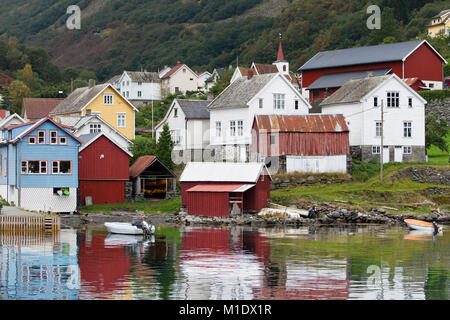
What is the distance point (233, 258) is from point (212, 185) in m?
21.1

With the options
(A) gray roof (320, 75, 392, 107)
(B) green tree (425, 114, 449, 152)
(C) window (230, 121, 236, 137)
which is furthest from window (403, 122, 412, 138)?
(C) window (230, 121, 236, 137)

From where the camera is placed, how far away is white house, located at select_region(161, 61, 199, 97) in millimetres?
152500

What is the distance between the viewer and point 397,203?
66.4 m

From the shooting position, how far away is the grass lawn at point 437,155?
75.9 metres

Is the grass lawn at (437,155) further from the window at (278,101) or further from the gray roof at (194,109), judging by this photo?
the gray roof at (194,109)

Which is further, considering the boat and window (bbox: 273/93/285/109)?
window (bbox: 273/93/285/109)

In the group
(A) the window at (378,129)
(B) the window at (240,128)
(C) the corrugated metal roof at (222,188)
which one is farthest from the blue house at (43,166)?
(A) the window at (378,129)

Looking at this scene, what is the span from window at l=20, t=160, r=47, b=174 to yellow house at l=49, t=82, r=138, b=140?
22945 millimetres

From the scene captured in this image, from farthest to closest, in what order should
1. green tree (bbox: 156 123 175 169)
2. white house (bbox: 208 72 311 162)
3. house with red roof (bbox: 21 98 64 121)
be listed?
house with red roof (bbox: 21 98 64 121)
white house (bbox: 208 72 311 162)
green tree (bbox: 156 123 175 169)

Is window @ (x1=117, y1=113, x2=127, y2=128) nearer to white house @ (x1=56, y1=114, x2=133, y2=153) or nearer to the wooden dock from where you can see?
white house @ (x1=56, y1=114, x2=133, y2=153)

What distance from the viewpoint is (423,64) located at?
93.9 metres

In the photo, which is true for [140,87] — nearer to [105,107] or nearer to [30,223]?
[105,107]
